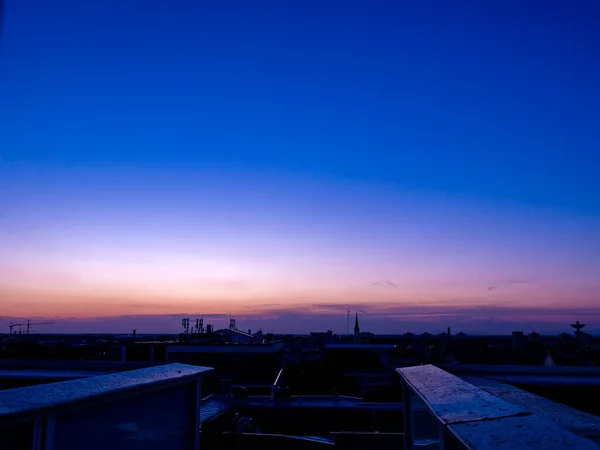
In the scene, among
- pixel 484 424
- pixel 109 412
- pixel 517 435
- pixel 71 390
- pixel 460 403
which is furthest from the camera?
pixel 109 412

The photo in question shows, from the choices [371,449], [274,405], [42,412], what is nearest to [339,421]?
[274,405]

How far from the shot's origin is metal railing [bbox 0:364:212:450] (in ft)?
7.30

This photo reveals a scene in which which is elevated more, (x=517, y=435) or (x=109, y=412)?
(x=517, y=435)

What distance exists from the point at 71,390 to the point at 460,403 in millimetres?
1823

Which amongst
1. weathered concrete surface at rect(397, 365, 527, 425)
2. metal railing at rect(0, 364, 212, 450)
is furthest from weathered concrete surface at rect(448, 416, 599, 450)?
metal railing at rect(0, 364, 212, 450)

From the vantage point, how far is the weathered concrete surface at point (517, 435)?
135cm

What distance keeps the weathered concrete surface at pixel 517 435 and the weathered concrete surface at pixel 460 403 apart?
0.10 metres

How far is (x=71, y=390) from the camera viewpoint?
2.68 metres

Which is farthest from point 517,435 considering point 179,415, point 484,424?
point 179,415

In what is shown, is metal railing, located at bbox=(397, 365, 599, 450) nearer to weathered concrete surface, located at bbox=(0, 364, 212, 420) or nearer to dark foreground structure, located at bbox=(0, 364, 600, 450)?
dark foreground structure, located at bbox=(0, 364, 600, 450)

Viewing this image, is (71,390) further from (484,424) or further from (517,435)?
(517,435)

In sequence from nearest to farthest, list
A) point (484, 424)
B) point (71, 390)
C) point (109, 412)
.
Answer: point (484, 424)
point (71, 390)
point (109, 412)

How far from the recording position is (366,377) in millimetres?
30500

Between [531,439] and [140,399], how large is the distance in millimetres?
2534
